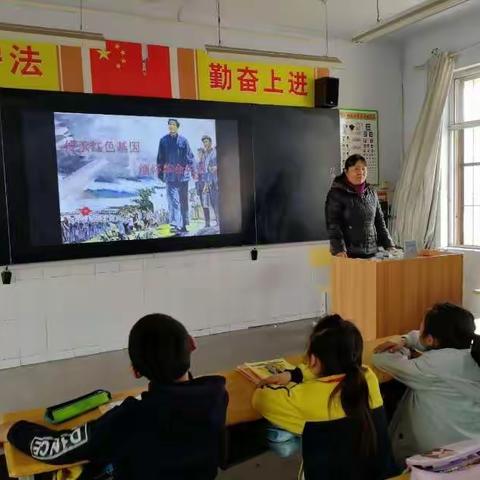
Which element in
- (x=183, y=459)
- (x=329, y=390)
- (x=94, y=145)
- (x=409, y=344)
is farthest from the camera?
(x=94, y=145)

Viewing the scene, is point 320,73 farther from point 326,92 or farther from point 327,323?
point 327,323

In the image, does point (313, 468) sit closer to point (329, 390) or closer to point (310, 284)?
point (329, 390)

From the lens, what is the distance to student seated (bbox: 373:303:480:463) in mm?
1702

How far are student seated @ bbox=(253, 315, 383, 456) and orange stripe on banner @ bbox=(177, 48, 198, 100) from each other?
3.49 meters

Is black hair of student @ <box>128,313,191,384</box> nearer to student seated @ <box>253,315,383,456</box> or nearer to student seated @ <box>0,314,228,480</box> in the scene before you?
student seated @ <box>0,314,228,480</box>

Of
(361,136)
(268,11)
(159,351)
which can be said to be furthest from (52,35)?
(361,136)

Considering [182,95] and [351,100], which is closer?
[182,95]

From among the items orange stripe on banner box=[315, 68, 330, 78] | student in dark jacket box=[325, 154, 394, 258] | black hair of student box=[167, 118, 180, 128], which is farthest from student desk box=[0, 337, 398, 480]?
orange stripe on banner box=[315, 68, 330, 78]

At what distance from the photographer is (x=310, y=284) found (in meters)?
5.48

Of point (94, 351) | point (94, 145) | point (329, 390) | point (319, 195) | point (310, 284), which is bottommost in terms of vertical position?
point (94, 351)

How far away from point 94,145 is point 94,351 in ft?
5.96

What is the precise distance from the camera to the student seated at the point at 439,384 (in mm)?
1702

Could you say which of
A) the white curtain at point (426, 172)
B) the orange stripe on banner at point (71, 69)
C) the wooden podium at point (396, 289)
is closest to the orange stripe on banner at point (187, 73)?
the orange stripe on banner at point (71, 69)

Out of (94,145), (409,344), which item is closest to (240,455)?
(409,344)
